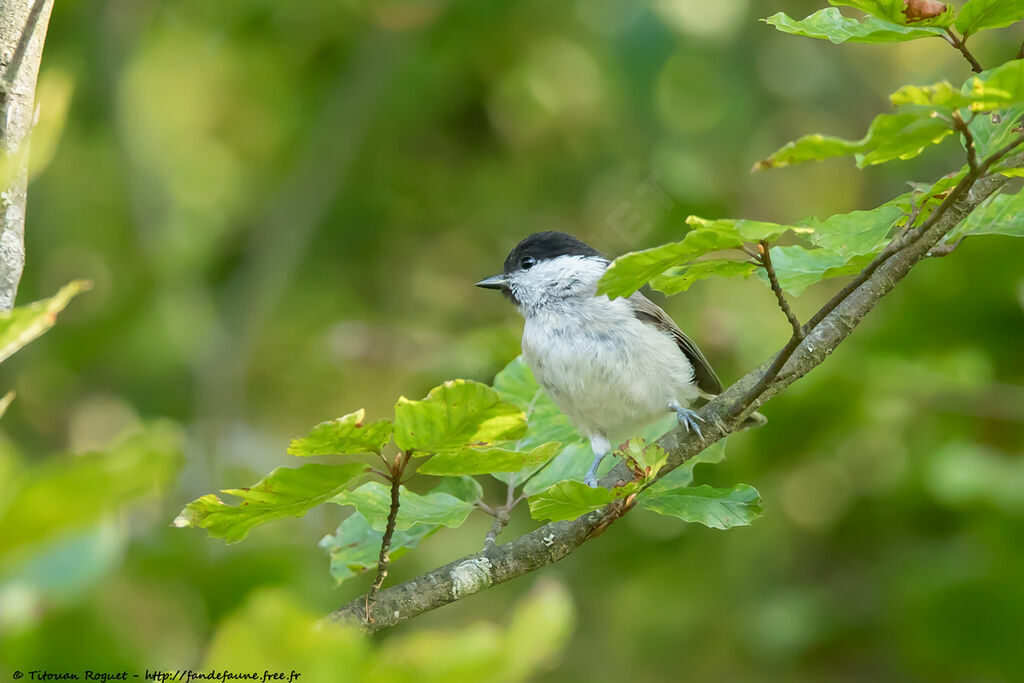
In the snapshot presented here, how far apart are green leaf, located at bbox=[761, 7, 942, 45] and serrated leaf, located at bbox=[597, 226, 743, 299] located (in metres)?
0.40

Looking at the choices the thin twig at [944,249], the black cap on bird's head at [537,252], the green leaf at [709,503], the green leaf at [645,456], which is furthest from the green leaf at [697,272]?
the black cap on bird's head at [537,252]

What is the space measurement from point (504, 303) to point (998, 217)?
370cm

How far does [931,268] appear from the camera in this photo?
400 centimetres

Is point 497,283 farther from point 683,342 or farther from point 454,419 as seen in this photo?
point 454,419

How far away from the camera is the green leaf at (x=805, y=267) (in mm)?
1788

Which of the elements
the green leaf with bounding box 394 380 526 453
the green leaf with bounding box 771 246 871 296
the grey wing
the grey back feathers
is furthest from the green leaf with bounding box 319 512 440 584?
the grey wing

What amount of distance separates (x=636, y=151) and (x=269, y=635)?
513 centimetres

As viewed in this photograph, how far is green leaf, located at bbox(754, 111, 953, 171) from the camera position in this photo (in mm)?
1168

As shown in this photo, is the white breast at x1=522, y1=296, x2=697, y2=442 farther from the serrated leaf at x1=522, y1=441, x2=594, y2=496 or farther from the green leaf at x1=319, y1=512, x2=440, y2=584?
the green leaf at x1=319, y1=512, x2=440, y2=584

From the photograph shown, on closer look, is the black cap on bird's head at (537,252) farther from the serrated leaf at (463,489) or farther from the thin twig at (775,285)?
the thin twig at (775,285)

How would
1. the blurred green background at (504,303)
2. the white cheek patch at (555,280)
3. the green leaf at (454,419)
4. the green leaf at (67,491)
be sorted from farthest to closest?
1. the blurred green background at (504,303)
2. the white cheek patch at (555,280)
3. the green leaf at (454,419)
4. the green leaf at (67,491)

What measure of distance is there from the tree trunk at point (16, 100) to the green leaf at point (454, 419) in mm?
545

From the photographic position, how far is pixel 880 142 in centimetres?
121

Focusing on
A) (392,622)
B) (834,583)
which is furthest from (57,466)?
(834,583)
